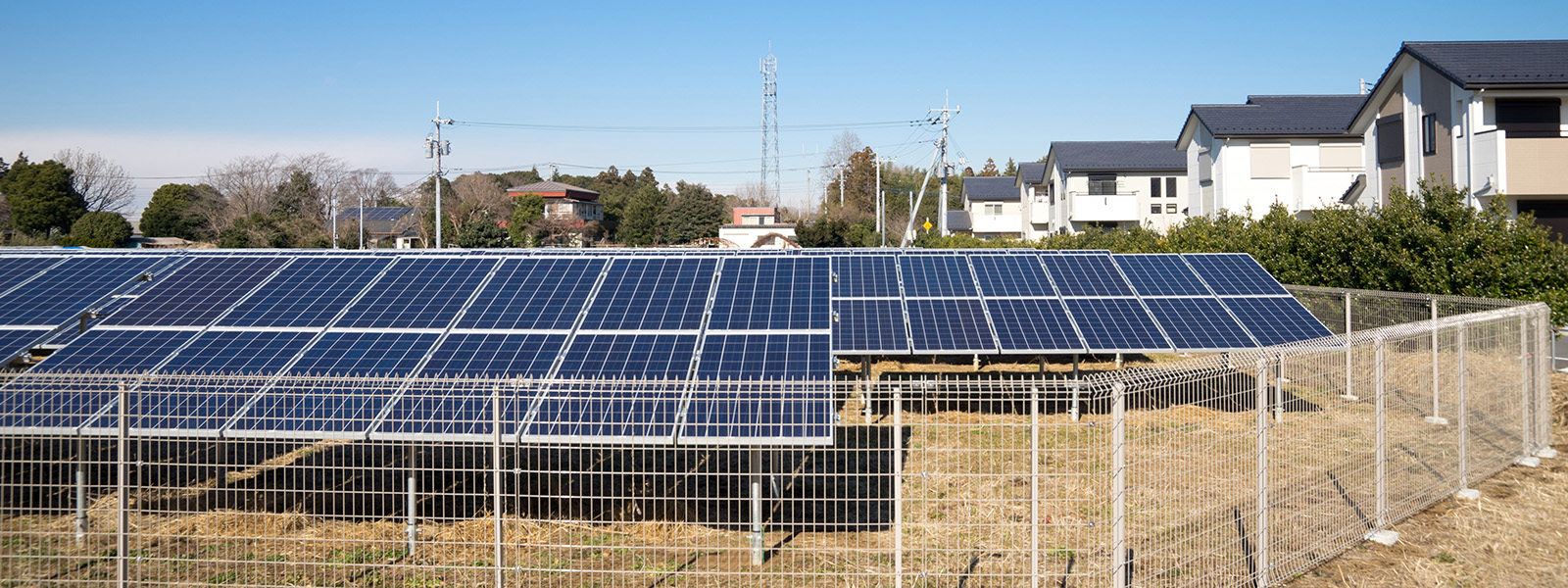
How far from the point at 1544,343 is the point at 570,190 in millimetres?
85213

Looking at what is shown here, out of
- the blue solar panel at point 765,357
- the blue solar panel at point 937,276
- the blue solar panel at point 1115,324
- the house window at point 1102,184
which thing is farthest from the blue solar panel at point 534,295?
the house window at point 1102,184

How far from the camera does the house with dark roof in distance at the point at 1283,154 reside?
117ft

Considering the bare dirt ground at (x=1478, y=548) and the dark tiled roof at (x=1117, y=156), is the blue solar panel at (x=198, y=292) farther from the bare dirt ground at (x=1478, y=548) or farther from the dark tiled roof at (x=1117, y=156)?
the dark tiled roof at (x=1117, y=156)

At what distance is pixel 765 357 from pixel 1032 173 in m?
54.1

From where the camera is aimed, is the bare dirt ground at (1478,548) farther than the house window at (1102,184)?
No

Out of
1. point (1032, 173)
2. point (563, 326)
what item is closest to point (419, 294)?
point (563, 326)

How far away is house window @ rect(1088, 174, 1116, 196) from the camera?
49906mm

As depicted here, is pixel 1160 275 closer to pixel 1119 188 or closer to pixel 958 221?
pixel 1119 188

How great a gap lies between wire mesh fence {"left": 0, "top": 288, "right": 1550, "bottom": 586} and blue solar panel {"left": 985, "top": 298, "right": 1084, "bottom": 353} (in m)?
2.65

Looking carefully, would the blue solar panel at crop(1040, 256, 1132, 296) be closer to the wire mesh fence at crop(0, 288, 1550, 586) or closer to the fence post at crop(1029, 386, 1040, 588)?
the wire mesh fence at crop(0, 288, 1550, 586)

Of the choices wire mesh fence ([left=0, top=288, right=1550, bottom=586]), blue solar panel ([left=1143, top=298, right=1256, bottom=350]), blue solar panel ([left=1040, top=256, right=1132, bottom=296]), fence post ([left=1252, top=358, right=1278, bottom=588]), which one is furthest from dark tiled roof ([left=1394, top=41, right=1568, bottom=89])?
fence post ([left=1252, top=358, right=1278, bottom=588])

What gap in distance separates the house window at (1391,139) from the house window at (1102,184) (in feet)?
66.0

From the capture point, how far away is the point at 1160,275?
16.6m

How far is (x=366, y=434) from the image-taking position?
27.0 feet
